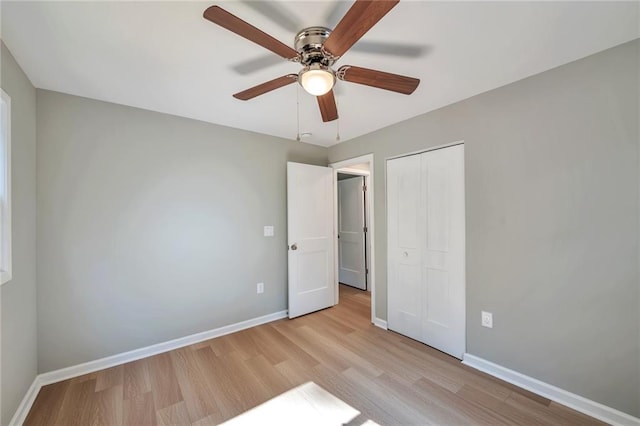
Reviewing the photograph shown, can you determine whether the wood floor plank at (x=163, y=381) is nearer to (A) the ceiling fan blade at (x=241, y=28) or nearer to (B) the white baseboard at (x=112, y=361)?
(B) the white baseboard at (x=112, y=361)

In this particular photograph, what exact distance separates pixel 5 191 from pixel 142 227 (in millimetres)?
940

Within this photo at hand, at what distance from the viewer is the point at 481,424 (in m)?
1.62

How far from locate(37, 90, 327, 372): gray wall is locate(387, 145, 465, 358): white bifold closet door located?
59.6 inches

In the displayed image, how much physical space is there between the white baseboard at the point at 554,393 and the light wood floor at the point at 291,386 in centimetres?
6

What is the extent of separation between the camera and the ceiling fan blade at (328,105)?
1.72 metres

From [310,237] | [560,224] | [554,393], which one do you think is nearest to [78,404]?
[310,237]

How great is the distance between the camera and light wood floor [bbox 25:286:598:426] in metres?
1.70

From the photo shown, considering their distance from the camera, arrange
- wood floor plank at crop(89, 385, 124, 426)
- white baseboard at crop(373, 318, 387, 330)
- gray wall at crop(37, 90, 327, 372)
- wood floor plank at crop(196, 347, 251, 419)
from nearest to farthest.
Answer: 1. wood floor plank at crop(89, 385, 124, 426)
2. wood floor plank at crop(196, 347, 251, 419)
3. gray wall at crop(37, 90, 327, 372)
4. white baseboard at crop(373, 318, 387, 330)

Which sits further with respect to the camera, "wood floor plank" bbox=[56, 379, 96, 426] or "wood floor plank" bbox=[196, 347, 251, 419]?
"wood floor plank" bbox=[196, 347, 251, 419]

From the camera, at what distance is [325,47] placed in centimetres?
129

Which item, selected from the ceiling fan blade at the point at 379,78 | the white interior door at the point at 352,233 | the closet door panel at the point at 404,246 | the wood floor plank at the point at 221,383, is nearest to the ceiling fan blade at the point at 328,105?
the ceiling fan blade at the point at 379,78

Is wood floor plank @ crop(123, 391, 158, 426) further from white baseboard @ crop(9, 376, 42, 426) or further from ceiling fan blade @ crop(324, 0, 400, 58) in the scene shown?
ceiling fan blade @ crop(324, 0, 400, 58)

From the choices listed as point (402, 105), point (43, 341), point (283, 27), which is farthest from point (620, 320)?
point (43, 341)

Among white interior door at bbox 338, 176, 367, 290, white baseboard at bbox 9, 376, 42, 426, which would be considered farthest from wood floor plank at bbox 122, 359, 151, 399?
white interior door at bbox 338, 176, 367, 290
